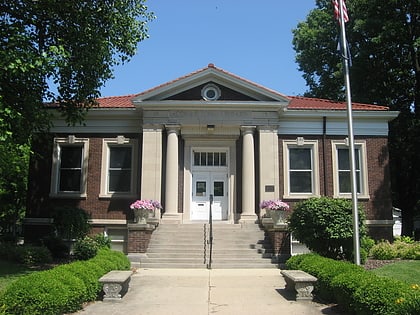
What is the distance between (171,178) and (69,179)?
16.2 feet

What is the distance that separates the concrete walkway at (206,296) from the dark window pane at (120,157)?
24.5 feet

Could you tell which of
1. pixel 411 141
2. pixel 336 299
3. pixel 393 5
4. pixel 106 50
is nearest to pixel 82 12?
pixel 106 50

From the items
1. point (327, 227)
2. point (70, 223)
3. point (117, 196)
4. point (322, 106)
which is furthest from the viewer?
point (322, 106)

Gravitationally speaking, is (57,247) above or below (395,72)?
below

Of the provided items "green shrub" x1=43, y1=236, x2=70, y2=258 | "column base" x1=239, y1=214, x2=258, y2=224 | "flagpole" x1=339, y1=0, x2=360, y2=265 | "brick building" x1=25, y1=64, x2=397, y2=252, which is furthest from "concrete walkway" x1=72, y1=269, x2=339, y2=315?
"brick building" x1=25, y1=64, x2=397, y2=252

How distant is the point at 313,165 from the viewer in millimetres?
20297

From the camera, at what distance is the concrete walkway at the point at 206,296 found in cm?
877

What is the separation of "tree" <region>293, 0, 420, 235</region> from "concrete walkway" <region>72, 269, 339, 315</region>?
16743 mm

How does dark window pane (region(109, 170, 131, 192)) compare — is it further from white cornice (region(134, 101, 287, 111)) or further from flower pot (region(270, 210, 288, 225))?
flower pot (region(270, 210, 288, 225))

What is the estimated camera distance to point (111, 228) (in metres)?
19.7

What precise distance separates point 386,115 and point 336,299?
43.5 feet

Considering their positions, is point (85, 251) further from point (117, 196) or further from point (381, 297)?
point (381, 297)

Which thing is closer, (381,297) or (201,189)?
(381,297)

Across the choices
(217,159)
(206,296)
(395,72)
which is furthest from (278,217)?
(395,72)
